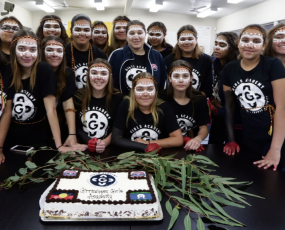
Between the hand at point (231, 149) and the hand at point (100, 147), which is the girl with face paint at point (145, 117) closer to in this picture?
the hand at point (100, 147)

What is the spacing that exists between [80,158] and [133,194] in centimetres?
58

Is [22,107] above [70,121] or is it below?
above

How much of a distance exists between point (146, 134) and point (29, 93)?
91cm

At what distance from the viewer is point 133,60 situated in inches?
105

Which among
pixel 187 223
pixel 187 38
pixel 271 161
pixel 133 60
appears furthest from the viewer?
pixel 187 38

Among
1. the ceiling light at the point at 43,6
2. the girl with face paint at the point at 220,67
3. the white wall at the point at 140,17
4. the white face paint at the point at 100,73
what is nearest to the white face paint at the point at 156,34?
the girl with face paint at the point at 220,67

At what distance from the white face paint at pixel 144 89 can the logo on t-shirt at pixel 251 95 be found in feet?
2.09

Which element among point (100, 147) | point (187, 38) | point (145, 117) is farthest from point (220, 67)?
point (100, 147)

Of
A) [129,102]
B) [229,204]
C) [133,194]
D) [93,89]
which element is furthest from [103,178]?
[93,89]

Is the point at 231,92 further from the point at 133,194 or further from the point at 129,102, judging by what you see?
the point at 133,194

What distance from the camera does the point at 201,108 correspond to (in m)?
2.29

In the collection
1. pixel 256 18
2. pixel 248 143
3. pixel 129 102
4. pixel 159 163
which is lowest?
pixel 248 143

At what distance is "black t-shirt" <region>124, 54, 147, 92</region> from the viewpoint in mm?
2641

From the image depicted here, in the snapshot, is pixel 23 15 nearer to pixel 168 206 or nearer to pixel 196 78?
pixel 196 78
